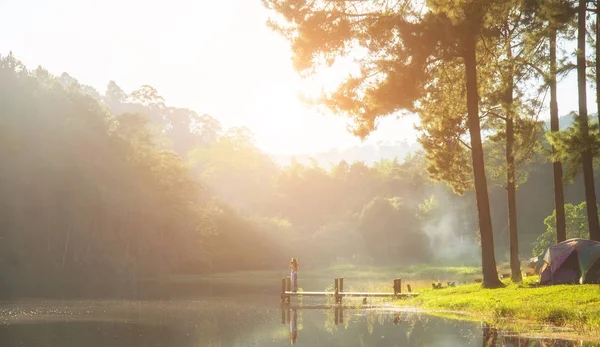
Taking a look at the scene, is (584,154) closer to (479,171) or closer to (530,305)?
(479,171)

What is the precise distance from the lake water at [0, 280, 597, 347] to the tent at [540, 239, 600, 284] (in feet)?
21.5

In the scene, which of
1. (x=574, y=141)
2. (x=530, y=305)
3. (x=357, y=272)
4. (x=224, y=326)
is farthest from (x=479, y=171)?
(x=357, y=272)

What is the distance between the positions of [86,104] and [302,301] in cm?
4183

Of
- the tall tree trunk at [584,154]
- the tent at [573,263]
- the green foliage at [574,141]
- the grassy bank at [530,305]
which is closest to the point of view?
the grassy bank at [530,305]

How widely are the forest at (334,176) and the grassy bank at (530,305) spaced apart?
10.9 ft

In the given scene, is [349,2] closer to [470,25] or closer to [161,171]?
[470,25]

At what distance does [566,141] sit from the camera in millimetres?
29391

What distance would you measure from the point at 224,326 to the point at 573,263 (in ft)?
50.0

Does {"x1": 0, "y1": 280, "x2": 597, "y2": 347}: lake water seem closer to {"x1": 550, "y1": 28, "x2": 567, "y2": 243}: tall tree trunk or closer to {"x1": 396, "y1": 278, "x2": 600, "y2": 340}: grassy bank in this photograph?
{"x1": 396, "y1": 278, "x2": 600, "y2": 340}: grassy bank

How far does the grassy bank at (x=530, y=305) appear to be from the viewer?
71.2ft

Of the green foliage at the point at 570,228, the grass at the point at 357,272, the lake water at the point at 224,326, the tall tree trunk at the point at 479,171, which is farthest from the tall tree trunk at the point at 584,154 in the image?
the grass at the point at 357,272

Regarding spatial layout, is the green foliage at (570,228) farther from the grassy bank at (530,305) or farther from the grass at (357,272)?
the grassy bank at (530,305)

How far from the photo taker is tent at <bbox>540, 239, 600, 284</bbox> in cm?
3002

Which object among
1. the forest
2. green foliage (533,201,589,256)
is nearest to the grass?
the forest
